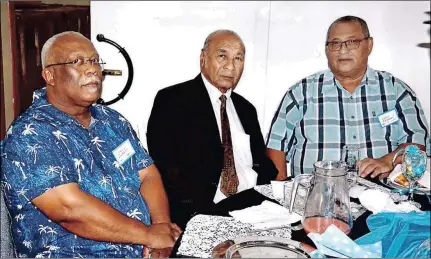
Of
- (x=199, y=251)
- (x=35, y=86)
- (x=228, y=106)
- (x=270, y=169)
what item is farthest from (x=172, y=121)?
(x=35, y=86)

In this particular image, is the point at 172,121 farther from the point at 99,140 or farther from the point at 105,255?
the point at 105,255

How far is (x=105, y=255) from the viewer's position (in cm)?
Result: 170

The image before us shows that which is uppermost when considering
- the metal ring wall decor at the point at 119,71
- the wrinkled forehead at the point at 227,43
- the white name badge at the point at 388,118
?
the wrinkled forehead at the point at 227,43

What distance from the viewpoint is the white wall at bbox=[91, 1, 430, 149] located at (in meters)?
3.37

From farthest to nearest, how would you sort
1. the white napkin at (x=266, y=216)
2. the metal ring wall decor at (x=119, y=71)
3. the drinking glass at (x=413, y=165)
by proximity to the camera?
the metal ring wall decor at (x=119, y=71) → the drinking glass at (x=413, y=165) → the white napkin at (x=266, y=216)

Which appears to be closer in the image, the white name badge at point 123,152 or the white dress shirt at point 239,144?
the white name badge at point 123,152

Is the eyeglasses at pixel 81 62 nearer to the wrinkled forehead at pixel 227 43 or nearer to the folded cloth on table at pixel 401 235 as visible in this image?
the wrinkled forehead at pixel 227 43

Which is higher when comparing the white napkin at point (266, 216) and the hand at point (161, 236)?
the white napkin at point (266, 216)

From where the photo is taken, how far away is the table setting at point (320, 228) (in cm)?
119

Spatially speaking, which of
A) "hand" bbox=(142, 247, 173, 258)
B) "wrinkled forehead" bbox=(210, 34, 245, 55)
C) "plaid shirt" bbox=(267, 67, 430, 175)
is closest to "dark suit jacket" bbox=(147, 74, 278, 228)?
"wrinkled forehead" bbox=(210, 34, 245, 55)

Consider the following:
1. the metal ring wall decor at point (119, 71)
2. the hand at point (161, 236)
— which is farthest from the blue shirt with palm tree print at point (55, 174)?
the metal ring wall decor at point (119, 71)

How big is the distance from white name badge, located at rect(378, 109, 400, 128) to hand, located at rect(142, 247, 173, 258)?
1.59 metres

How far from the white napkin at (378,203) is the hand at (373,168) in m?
0.44

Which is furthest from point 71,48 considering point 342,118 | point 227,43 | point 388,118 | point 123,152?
point 388,118
